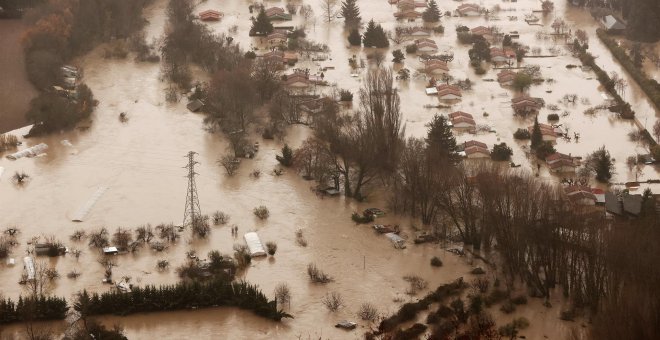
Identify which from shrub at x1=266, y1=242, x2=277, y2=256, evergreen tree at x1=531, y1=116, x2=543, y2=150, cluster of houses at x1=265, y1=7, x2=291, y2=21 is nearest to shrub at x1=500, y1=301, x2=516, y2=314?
shrub at x1=266, y1=242, x2=277, y2=256

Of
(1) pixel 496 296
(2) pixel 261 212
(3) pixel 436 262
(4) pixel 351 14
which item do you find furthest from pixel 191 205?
(4) pixel 351 14

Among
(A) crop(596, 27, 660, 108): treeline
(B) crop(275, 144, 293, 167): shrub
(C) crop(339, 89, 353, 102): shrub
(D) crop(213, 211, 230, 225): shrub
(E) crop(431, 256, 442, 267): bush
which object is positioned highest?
(A) crop(596, 27, 660, 108): treeline

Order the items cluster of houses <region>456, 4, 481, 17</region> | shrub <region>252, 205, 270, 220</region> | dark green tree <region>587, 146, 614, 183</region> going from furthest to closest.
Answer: cluster of houses <region>456, 4, 481, 17</region> → dark green tree <region>587, 146, 614, 183</region> → shrub <region>252, 205, 270, 220</region>

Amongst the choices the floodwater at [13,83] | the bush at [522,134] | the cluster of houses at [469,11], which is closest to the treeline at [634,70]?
the bush at [522,134]

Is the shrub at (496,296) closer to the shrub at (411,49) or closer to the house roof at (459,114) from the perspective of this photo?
the house roof at (459,114)

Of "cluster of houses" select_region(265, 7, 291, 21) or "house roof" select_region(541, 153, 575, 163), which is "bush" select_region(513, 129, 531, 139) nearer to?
"house roof" select_region(541, 153, 575, 163)

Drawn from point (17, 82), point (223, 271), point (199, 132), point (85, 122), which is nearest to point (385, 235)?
point (223, 271)

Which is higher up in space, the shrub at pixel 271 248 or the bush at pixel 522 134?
the bush at pixel 522 134

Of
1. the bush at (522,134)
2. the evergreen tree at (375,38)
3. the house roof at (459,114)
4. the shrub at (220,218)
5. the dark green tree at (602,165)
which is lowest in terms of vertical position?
the shrub at (220,218)
